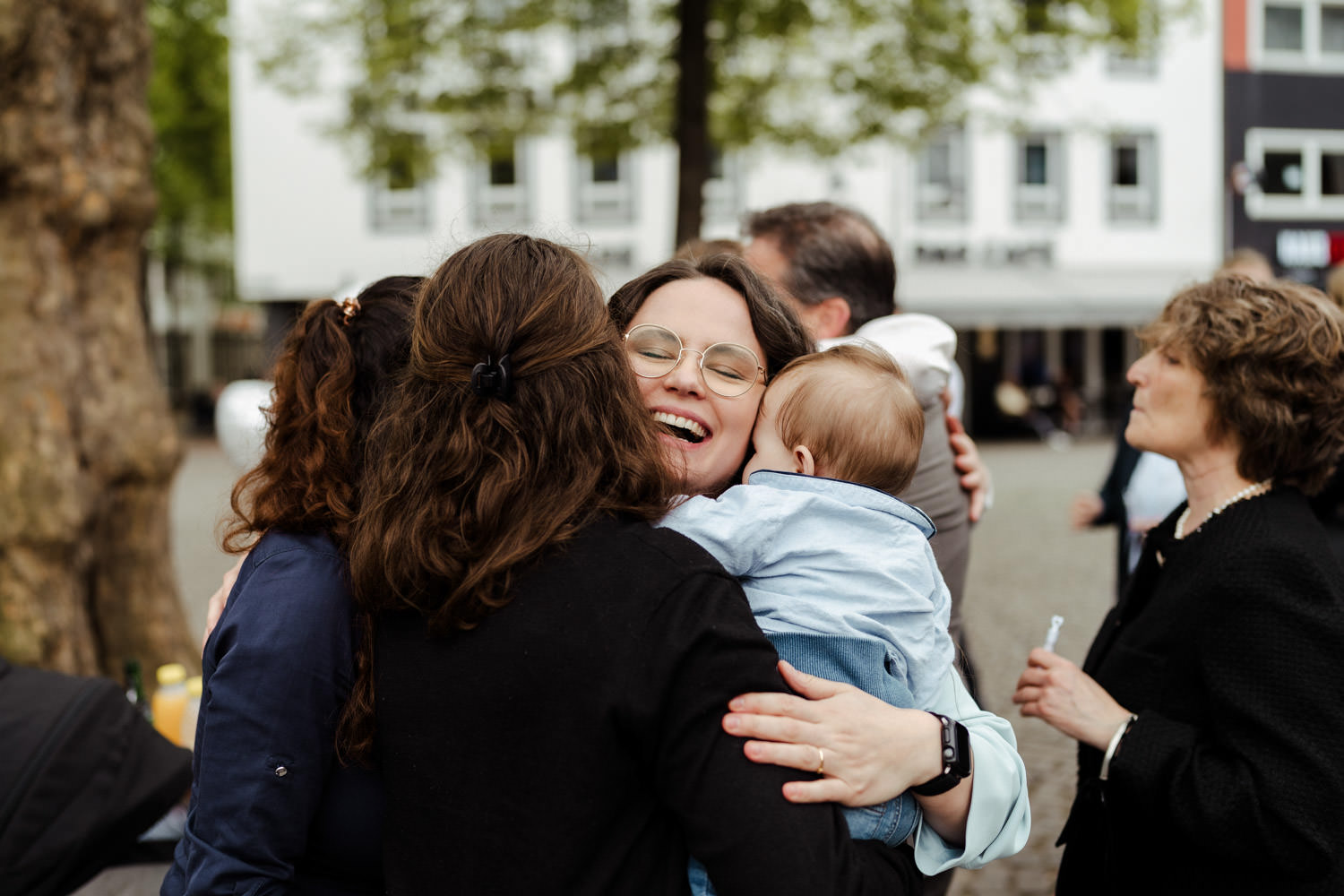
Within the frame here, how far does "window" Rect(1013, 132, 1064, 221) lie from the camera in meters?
23.9

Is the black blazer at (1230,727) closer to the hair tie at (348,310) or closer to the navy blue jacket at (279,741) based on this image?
the navy blue jacket at (279,741)

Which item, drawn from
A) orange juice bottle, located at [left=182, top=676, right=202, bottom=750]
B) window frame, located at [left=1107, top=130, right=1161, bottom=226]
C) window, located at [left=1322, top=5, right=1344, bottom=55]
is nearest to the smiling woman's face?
orange juice bottle, located at [left=182, top=676, right=202, bottom=750]

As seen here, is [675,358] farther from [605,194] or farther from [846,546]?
[605,194]

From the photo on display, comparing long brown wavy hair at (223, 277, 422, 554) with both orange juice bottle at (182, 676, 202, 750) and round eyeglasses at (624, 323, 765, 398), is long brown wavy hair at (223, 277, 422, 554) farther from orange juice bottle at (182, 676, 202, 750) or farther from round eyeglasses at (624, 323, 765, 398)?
orange juice bottle at (182, 676, 202, 750)

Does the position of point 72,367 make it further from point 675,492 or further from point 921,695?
point 921,695

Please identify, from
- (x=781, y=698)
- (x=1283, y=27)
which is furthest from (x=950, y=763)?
(x=1283, y=27)

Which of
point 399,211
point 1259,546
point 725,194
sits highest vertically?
point 725,194

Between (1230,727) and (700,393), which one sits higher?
(700,393)

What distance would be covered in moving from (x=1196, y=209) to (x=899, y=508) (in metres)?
25.6

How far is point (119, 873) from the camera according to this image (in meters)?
2.64

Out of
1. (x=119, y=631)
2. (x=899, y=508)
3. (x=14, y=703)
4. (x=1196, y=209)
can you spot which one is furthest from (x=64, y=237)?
(x=1196, y=209)

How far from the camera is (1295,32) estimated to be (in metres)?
23.7

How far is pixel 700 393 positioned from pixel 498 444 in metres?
0.50

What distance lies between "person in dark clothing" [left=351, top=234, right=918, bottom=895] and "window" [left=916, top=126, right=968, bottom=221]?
76.2 ft
